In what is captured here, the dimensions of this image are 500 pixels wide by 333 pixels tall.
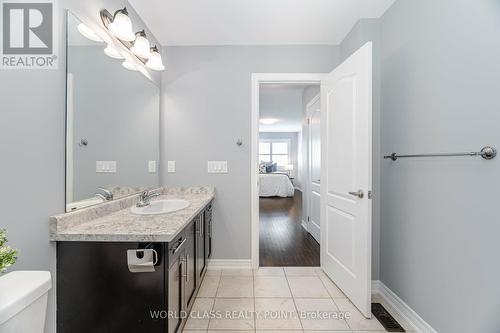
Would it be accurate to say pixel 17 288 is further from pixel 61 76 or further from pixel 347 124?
pixel 347 124

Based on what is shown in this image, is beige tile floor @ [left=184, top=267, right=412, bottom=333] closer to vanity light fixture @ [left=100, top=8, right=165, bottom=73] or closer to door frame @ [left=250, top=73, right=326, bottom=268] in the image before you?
door frame @ [left=250, top=73, right=326, bottom=268]

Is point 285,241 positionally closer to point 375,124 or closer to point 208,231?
point 208,231

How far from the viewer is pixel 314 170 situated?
354 cm

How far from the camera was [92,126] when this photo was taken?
60.2 inches

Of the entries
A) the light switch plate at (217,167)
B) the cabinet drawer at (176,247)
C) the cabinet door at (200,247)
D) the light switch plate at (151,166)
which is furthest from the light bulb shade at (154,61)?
the cabinet drawer at (176,247)

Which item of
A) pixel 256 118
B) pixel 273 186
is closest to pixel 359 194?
pixel 256 118

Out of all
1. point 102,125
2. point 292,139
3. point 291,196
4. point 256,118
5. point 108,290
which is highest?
point 292,139

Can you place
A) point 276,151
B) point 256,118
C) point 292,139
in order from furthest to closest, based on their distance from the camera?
point 276,151 → point 292,139 → point 256,118

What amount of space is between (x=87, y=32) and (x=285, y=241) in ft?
10.7

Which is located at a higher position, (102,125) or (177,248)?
(102,125)

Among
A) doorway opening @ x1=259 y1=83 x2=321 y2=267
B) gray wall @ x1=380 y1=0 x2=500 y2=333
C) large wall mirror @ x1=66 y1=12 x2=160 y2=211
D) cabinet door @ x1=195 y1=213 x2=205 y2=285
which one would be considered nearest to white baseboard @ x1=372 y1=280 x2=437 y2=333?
gray wall @ x1=380 y1=0 x2=500 y2=333

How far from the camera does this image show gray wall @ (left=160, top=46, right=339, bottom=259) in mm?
2613

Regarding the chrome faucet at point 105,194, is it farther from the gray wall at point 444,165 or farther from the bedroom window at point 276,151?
the bedroom window at point 276,151

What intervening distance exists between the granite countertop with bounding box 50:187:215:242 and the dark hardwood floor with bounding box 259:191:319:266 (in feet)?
5.24
